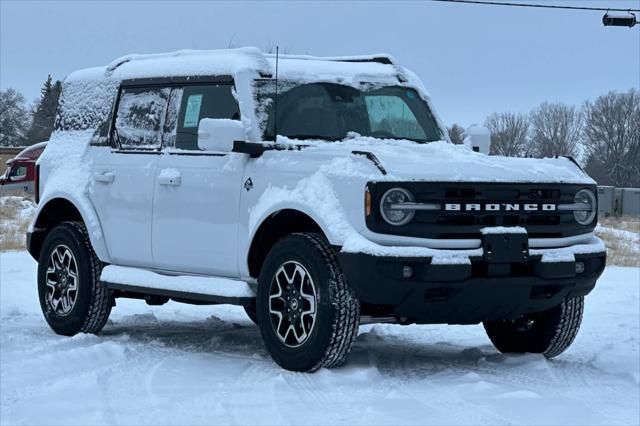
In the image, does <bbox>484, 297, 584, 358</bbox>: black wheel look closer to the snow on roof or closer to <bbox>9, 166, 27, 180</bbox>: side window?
the snow on roof

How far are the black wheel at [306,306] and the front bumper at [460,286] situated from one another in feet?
0.40

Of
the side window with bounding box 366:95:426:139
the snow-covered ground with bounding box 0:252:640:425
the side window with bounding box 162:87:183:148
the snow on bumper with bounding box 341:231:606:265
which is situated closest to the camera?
the snow-covered ground with bounding box 0:252:640:425

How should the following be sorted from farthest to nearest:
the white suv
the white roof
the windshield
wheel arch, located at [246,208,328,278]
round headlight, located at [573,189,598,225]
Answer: the white roof
the windshield
round headlight, located at [573,189,598,225]
wheel arch, located at [246,208,328,278]
the white suv

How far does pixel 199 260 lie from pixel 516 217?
2.21 meters

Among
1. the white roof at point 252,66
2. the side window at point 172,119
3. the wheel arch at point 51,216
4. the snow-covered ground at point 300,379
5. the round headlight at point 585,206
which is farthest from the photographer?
the wheel arch at point 51,216

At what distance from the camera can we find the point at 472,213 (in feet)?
23.1

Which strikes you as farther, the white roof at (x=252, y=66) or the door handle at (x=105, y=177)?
the door handle at (x=105, y=177)

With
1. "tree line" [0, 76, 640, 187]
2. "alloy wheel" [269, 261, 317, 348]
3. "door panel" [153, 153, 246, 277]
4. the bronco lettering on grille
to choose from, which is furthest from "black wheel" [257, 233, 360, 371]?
"tree line" [0, 76, 640, 187]

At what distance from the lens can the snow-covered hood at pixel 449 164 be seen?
698 centimetres

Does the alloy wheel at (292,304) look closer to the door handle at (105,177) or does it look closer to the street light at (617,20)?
the door handle at (105,177)

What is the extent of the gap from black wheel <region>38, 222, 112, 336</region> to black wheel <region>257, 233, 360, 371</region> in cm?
214

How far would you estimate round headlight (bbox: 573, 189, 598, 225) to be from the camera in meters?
7.66

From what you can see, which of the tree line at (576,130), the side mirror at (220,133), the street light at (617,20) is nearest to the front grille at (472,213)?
the side mirror at (220,133)

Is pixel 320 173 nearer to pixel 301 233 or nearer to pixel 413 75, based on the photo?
pixel 301 233
